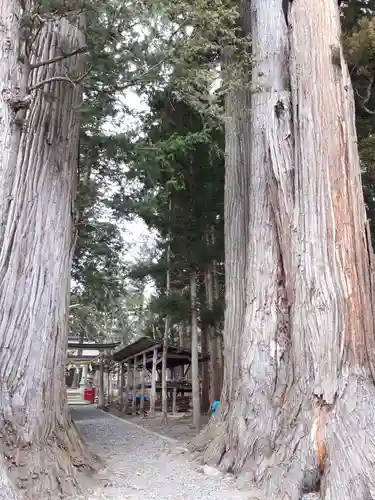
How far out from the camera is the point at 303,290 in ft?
17.1

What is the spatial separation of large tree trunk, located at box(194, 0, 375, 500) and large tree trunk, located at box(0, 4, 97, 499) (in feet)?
7.07

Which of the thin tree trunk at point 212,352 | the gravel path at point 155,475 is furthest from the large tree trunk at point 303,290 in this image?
the thin tree trunk at point 212,352

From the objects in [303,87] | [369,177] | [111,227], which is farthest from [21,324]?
[111,227]

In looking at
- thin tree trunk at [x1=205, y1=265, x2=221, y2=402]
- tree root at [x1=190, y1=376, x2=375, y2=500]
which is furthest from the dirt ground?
tree root at [x1=190, y1=376, x2=375, y2=500]

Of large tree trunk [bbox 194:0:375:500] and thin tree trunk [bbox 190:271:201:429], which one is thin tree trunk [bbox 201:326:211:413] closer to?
thin tree trunk [bbox 190:271:201:429]

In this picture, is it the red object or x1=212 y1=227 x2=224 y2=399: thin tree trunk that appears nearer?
x1=212 y1=227 x2=224 y2=399: thin tree trunk

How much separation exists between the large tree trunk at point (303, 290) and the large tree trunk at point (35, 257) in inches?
84.8

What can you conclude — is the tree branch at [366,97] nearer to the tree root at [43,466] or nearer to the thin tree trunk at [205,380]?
the tree root at [43,466]

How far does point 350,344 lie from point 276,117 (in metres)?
3.36

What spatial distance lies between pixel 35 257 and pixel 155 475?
3.05m

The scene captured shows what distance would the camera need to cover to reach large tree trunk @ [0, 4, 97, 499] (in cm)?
414

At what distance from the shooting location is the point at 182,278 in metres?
13.6

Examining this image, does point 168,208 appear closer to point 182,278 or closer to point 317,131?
point 182,278

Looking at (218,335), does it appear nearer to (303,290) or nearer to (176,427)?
(176,427)
